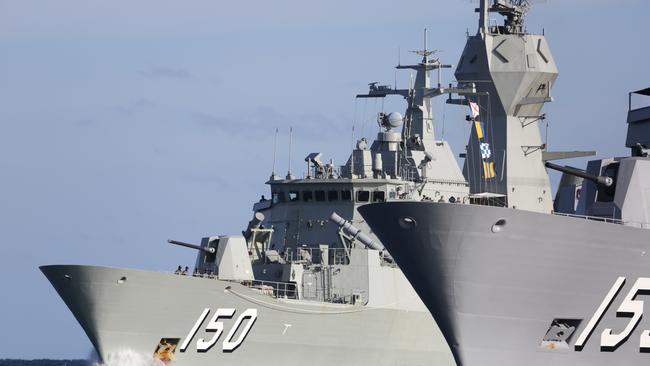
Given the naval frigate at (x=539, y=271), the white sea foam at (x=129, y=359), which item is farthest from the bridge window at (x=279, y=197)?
the naval frigate at (x=539, y=271)

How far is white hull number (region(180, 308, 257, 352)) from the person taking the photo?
33.2 meters

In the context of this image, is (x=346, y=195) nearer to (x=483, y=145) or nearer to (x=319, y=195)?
(x=319, y=195)

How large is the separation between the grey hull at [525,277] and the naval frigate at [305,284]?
863 centimetres

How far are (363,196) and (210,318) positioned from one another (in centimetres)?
718

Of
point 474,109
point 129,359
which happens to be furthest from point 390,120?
point 129,359

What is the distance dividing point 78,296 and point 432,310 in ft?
32.6

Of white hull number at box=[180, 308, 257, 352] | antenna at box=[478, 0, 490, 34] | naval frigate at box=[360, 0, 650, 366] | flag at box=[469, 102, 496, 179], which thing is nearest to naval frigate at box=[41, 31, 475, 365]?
white hull number at box=[180, 308, 257, 352]

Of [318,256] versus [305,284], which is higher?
[318,256]

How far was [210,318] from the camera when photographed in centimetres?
3347

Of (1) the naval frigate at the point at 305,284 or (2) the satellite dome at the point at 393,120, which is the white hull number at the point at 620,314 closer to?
(1) the naval frigate at the point at 305,284

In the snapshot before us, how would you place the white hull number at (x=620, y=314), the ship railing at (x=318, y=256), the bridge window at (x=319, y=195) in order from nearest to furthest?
1. the white hull number at (x=620, y=314)
2. the ship railing at (x=318, y=256)
3. the bridge window at (x=319, y=195)

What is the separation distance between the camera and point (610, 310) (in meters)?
25.7

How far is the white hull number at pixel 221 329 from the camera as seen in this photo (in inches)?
1309

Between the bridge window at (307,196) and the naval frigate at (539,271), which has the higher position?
the bridge window at (307,196)
